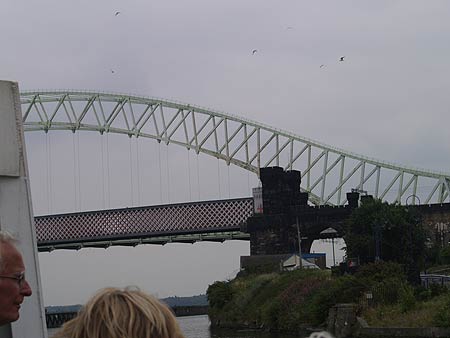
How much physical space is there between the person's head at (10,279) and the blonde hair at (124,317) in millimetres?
756

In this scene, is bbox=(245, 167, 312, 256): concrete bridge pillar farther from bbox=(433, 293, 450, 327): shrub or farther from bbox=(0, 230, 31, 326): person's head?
bbox=(0, 230, 31, 326): person's head

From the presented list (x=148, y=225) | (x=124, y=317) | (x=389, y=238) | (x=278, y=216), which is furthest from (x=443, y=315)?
(x=148, y=225)

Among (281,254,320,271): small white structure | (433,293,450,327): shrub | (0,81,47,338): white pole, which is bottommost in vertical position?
(433,293,450,327): shrub

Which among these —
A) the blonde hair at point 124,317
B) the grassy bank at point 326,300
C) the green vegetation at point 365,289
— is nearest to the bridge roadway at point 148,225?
the green vegetation at point 365,289

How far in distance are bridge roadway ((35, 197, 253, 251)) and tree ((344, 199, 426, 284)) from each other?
30.2 meters

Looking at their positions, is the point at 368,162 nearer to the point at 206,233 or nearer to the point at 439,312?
the point at 206,233

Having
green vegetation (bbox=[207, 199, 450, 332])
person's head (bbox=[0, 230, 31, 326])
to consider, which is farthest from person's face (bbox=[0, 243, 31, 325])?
green vegetation (bbox=[207, 199, 450, 332])

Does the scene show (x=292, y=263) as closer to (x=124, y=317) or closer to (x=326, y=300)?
(x=326, y=300)

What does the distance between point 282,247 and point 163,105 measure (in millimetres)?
27905

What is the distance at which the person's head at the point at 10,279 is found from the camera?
4.41 metres

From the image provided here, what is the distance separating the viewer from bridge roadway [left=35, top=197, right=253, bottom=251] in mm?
98062

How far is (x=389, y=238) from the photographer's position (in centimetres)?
6425

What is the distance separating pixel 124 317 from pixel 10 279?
1026mm

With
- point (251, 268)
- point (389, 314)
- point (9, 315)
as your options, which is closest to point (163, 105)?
point (251, 268)
